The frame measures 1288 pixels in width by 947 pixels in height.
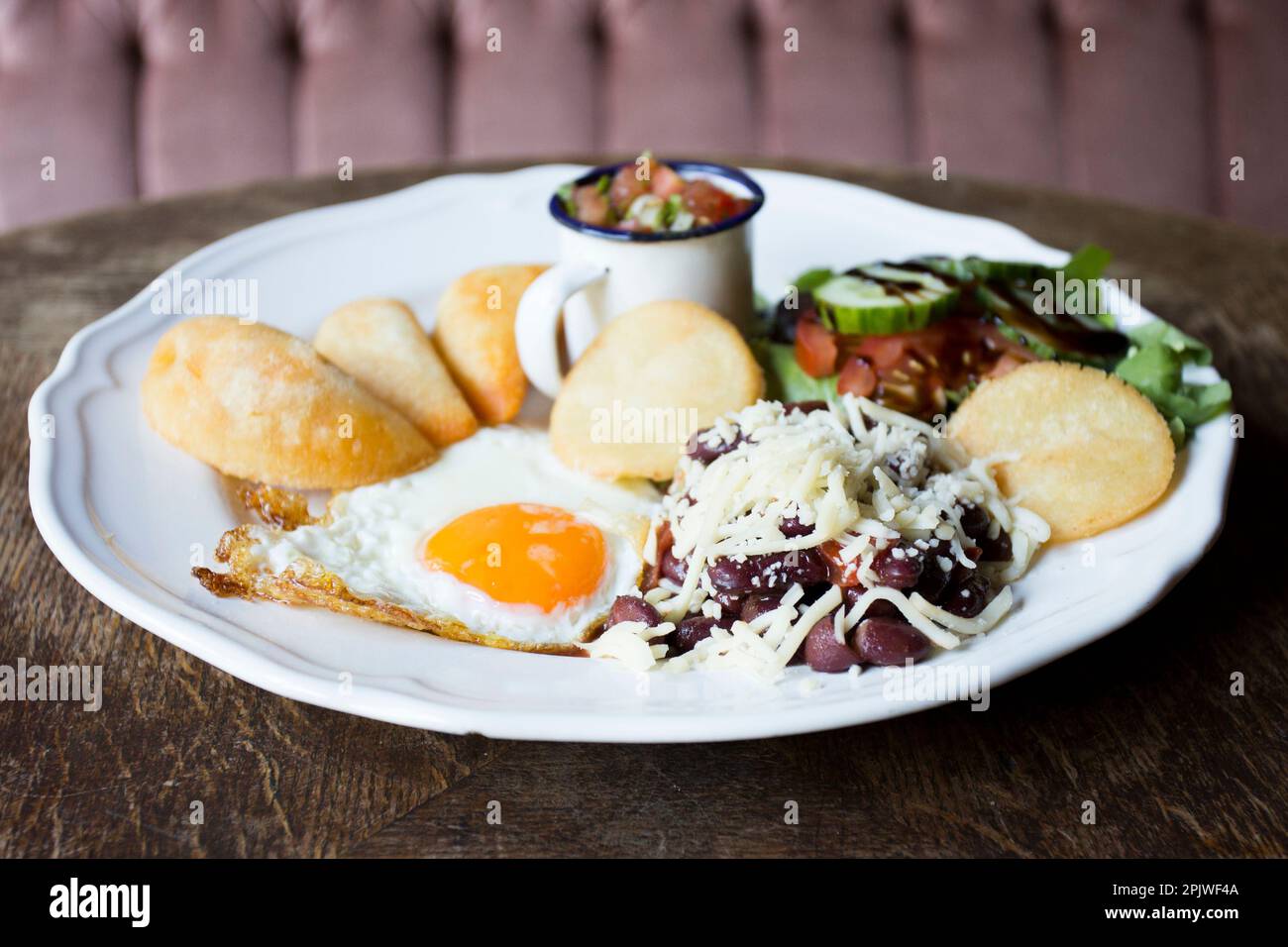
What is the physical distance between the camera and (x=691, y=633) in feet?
5.12

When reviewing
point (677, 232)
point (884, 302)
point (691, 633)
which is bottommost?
point (691, 633)

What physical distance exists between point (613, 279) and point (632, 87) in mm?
1700

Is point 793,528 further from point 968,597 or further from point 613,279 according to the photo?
point 613,279

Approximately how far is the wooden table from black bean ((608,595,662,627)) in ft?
0.58

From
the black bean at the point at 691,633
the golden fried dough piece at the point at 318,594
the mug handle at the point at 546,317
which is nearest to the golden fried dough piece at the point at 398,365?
the mug handle at the point at 546,317

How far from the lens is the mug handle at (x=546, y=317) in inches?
83.6

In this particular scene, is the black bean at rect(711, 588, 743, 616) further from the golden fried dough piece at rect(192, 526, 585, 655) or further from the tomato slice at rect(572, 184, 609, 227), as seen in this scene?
the tomato slice at rect(572, 184, 609, 227)

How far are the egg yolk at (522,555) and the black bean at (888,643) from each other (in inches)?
17.6

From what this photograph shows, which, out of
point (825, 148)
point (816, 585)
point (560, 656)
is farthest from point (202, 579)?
point (825, 148)

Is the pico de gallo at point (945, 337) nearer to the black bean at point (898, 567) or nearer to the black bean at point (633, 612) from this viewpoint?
the black bean at point (898, 567)

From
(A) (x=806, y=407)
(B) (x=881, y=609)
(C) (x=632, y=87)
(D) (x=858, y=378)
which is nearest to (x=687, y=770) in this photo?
(B) (x=881, y=609)

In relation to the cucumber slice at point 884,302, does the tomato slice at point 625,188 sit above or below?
above

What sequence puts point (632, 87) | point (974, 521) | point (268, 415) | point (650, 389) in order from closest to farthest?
1. point (974, 521)
2. point (268, 415)
3. point (650, 389)
4. point (632, 87)

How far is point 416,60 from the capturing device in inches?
142
